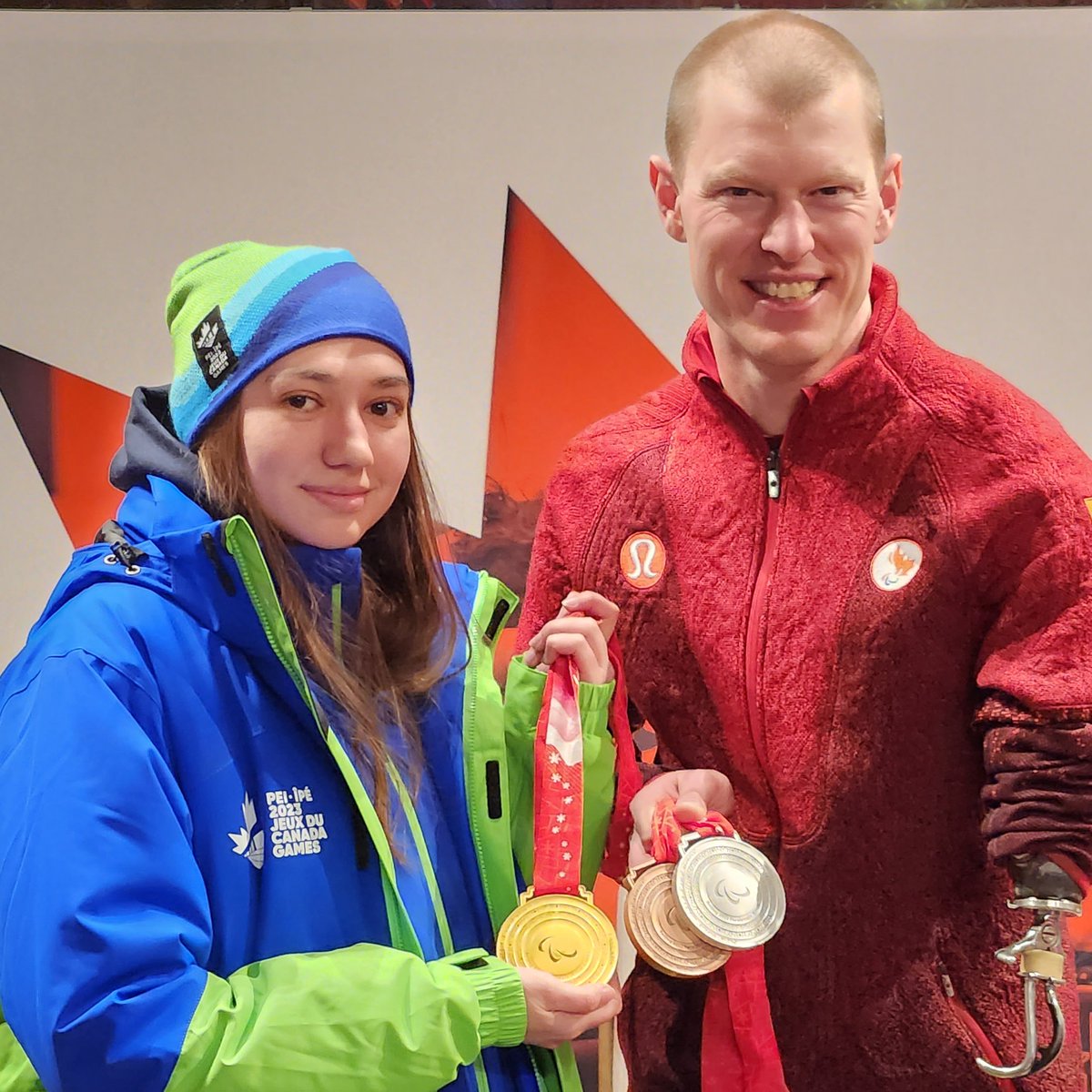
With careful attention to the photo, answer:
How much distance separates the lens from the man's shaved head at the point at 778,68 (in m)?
1.41

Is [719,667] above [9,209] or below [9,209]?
below

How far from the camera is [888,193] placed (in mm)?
1498

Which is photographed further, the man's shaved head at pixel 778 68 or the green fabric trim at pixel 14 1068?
the man's shaved head at pixel 778 68

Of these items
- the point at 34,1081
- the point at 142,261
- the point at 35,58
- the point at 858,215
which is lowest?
the point at 34,1081

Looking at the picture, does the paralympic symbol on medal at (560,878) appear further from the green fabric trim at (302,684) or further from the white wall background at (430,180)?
the white wall background at (430,180)

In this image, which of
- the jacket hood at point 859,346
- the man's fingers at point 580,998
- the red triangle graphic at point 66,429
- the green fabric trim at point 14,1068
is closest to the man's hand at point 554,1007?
the man's fingers at point 580,998

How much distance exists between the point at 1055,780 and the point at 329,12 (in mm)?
1756

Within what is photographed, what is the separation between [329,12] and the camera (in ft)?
7.25

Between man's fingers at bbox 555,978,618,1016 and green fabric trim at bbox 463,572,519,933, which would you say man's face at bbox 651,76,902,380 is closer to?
green fabric trim at bbox 463,572,519,933

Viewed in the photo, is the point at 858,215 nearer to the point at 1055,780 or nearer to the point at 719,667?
the point at 719,667

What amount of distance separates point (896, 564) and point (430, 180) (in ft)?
3.94

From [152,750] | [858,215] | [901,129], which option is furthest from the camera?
[901,129]

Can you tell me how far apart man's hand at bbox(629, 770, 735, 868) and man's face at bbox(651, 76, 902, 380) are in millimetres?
498

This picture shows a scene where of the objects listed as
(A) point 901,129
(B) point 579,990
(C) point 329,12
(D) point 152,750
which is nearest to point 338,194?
(C) point 329,12
